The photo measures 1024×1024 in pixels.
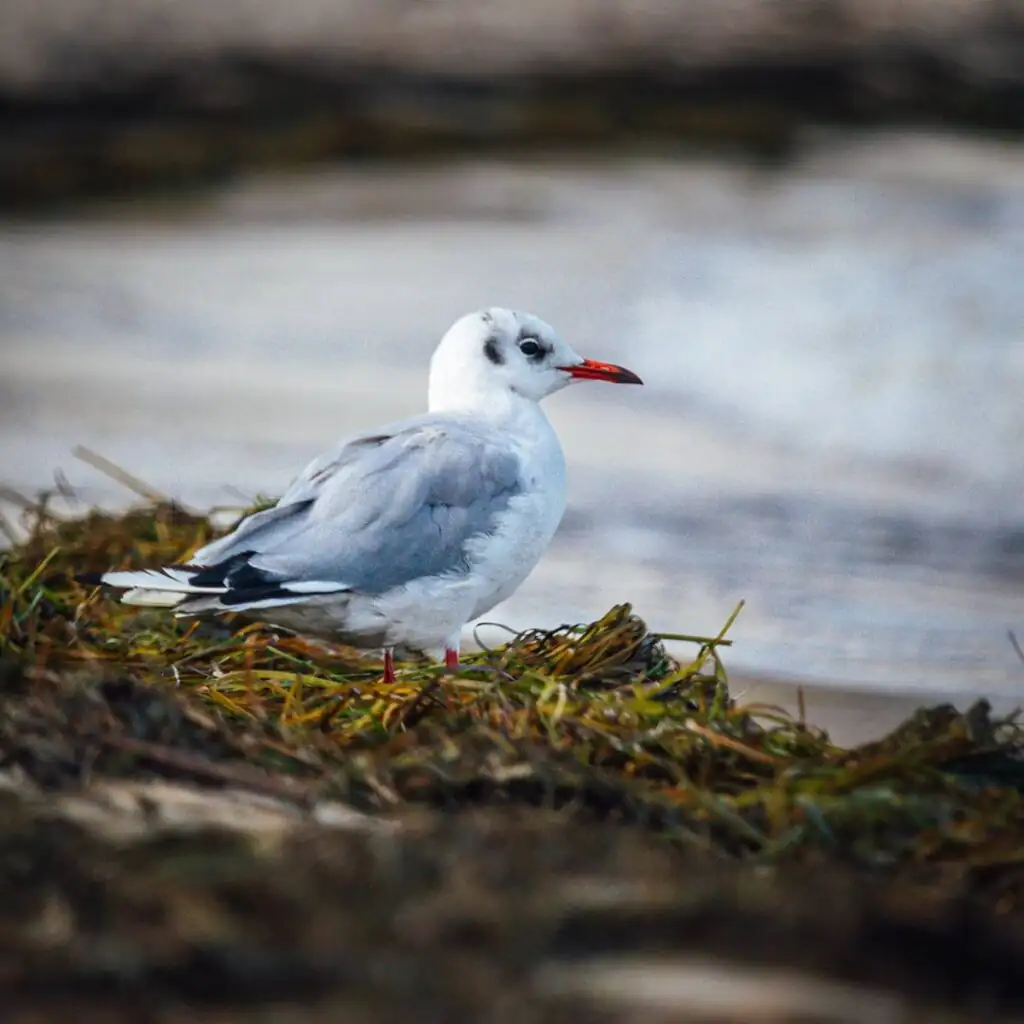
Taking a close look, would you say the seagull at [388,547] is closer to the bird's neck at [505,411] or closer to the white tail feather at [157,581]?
the white tail feather at [157,581]

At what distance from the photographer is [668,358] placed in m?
7.75

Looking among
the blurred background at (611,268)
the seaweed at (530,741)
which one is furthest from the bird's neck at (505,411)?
the blurred background at (611,268)

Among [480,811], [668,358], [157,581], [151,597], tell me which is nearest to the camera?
[480,811]

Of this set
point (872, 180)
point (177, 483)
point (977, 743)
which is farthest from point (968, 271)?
point (977, 743)

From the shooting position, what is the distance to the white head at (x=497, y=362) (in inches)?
177

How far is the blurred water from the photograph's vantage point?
17.7 feet

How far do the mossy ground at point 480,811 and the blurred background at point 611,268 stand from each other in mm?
1111

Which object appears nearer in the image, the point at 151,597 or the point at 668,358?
the point at 151,597

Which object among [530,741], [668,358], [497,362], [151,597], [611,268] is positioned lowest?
[530,741]

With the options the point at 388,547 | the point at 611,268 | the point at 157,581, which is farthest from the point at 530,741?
the point at 611,268

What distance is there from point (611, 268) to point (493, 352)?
184 inches

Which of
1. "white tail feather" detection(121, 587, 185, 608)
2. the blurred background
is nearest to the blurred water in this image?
the blurred background

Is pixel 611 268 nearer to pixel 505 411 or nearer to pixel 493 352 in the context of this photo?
pixel 493 352

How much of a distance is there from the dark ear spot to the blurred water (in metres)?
0.79
